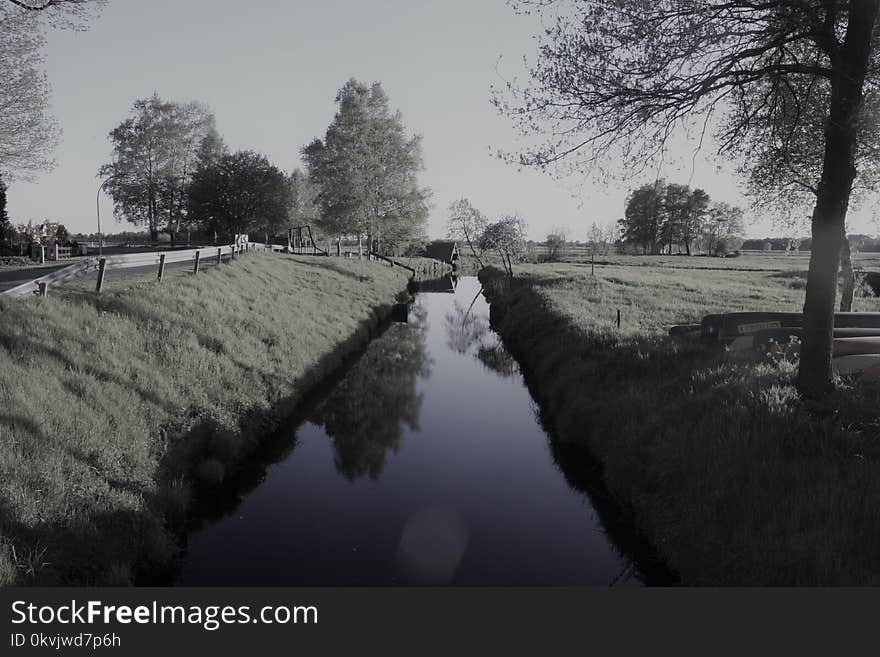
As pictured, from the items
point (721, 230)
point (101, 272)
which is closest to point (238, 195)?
point (101, 272)

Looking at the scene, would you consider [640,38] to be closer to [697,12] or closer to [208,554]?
[697,12]

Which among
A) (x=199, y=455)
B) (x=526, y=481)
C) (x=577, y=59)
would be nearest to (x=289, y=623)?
(x=199, y=455)

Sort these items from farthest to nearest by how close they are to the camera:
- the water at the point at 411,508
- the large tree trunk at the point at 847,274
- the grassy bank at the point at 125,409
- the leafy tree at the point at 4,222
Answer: the leafy tree at the point at 4,222 → the large tree trunk at the point at 847,274 → the water at the point at 411,508 → the grassy bank at the point at 125,409

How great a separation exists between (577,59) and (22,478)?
10648 millimetres

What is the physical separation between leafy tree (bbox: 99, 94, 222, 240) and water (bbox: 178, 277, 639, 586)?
5279cm

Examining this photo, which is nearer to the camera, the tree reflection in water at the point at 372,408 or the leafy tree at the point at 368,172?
the tree reflection in water at the point at 372,408

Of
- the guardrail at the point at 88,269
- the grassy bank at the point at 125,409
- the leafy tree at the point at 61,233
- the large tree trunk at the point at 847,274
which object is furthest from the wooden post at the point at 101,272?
the leafy tree at the point at 61,233

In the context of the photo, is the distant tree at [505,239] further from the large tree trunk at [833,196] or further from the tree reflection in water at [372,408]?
the large tree trunk at [833,196]

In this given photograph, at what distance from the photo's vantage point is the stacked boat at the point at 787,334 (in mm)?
11000

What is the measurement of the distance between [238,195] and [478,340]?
33.6 meters

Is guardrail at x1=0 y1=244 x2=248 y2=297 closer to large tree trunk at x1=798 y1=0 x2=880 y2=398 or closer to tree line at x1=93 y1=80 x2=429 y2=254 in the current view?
large tree trunk at x1=798 y1=0 x2=880 y2=398

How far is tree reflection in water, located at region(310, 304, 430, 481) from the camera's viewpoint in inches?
495

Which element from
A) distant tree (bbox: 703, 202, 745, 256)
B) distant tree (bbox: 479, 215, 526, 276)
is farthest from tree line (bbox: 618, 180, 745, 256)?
distant tree (bbox: 479, 215, 526, 276)

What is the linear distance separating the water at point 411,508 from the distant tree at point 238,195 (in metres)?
39.5
